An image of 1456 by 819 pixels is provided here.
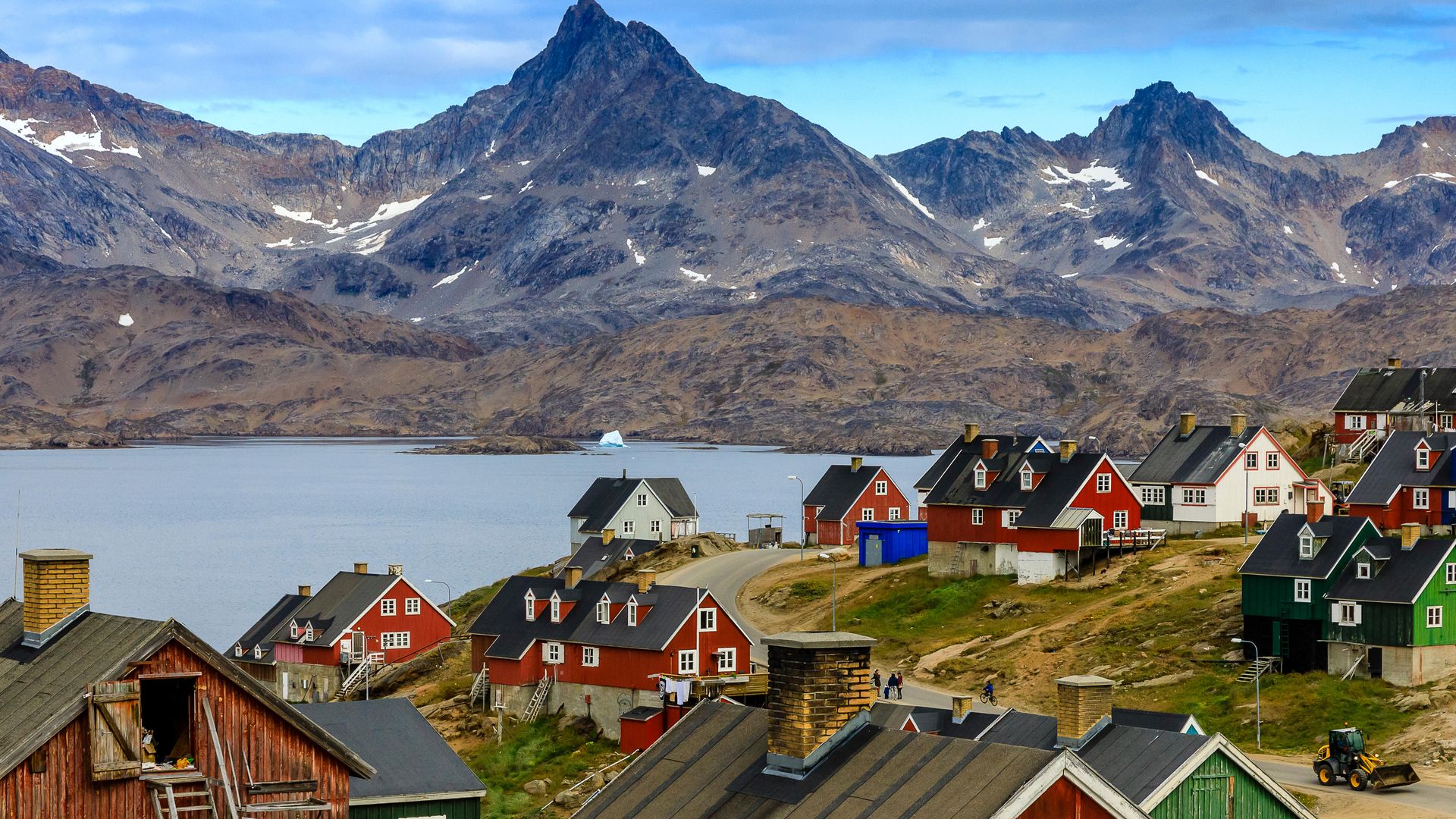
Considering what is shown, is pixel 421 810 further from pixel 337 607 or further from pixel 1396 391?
pixel 1396 391

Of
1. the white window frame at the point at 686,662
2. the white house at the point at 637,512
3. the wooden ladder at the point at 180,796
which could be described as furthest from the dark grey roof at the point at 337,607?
the wooden ladder at the point at 180,796

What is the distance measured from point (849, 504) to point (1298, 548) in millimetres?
48094

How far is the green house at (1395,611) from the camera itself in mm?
61469

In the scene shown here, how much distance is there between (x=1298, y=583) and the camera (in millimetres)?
65438

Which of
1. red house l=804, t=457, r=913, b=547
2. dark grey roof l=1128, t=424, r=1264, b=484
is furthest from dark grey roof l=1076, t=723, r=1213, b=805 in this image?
red house l=804, t=457, r=913, b=547

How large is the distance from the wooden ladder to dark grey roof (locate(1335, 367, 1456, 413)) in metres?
95.3

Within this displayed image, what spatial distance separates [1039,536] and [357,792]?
56.5 m

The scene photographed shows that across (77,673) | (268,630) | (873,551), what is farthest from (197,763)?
(873,551)

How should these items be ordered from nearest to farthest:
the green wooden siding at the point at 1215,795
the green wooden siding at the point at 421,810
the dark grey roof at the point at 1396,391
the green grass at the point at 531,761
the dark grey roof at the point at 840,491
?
the green wooden siding at the point at 1215,795 → the green wooden siding at the point at 421,810 → the green grass at the point at 531,761 → the dark grey roof at the point at 1396,391 → the dark grey roof at the point at 840,491

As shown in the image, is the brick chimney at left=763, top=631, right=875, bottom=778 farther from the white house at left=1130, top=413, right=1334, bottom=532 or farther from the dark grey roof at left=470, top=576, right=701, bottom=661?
the white house at left=1130, top=413, right=1334, bottom=532

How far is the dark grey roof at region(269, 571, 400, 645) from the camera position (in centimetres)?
8738

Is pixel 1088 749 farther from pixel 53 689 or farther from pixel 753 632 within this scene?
pixel 753 632

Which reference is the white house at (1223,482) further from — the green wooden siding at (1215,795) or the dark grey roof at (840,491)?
the green wooden siding at (1215,795)

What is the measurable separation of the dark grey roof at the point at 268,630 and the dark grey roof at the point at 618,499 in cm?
2764
